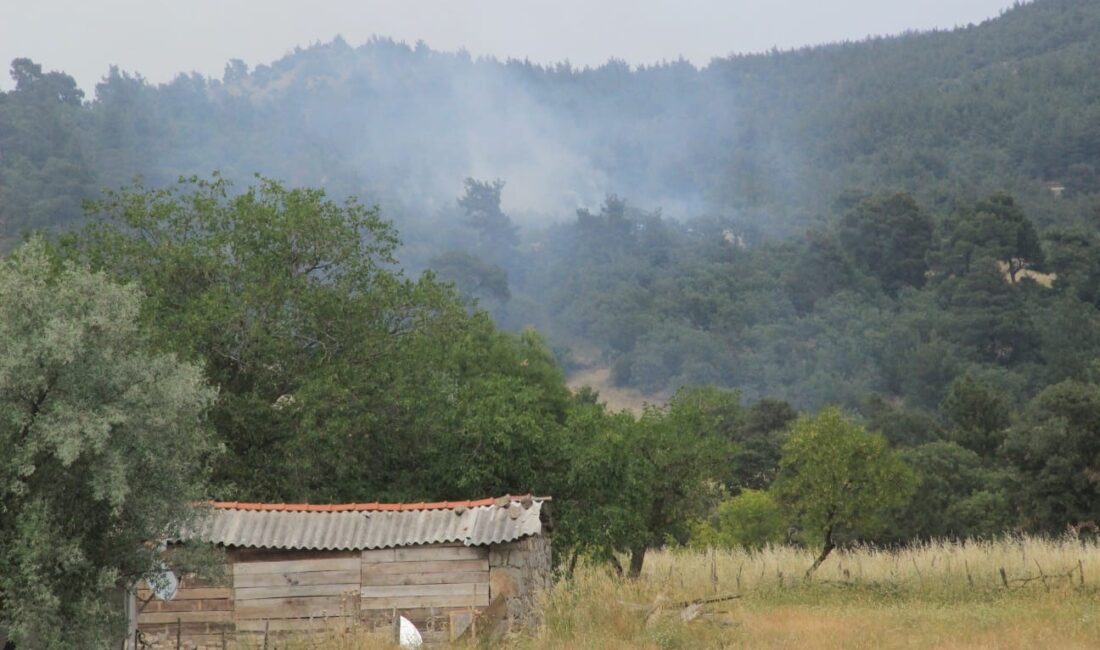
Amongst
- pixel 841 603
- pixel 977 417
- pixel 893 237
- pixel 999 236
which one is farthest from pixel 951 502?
pixel 893 237

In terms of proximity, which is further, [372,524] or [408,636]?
[372,524]

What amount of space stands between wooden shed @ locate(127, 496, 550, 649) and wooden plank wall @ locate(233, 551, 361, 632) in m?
0.01

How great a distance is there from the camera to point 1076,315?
89062mm

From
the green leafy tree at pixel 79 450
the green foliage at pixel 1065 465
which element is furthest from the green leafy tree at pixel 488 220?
the green leafy tree at pixel 79 450

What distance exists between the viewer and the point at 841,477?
3097cm

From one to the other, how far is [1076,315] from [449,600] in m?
76.1

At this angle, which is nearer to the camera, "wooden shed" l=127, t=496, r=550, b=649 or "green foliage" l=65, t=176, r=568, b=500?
"wooden shed" l=127, t=496, r=550, b=649

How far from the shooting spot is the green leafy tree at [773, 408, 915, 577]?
3103 cm

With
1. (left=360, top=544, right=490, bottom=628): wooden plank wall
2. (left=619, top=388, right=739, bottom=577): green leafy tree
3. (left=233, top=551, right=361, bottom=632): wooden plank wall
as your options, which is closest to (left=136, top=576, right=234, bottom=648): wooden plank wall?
(left=233, top=551, right=361, bottom=632): wooden plank wall

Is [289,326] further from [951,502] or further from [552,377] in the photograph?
[951,502]

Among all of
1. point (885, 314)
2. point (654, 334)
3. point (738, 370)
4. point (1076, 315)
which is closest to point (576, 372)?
point (654, 334)

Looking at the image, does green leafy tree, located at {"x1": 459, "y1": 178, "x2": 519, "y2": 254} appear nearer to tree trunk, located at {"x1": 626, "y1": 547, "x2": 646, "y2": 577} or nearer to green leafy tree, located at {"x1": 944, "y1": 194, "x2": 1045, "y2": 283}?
green leafy tree, located at {"x1": 944, "y1": 194, "x2": 1045, "y2": 283}

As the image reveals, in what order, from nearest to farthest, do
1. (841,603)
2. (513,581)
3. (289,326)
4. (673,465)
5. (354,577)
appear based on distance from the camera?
(513,581) → (354,577) → (841,603) → (289,326) → (673,465)

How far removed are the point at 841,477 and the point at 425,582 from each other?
501 inches
